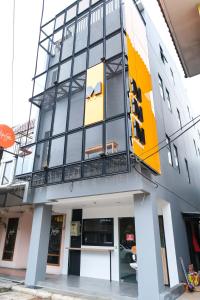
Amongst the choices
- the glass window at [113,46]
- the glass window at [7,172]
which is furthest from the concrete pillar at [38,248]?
the glass window at [113,46]

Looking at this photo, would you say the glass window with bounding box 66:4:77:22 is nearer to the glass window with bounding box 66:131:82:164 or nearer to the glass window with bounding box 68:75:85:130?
the glass window with bounding box 68:75:85:130

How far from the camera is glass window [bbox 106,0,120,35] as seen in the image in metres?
8.17

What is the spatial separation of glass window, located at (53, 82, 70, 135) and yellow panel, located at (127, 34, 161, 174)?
2.79 m

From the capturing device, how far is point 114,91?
7.54 meters

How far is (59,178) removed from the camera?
7230mm

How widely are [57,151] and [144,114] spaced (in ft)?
11.0

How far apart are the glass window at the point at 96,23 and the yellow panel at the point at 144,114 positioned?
1.77 m

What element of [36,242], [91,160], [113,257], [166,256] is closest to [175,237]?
[166,256]

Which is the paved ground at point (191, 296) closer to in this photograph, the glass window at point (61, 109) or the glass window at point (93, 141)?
the glass window at point (93, 141)

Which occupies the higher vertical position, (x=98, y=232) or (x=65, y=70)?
(x=65, y=70)

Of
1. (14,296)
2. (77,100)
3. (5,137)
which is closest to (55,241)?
(14,296)

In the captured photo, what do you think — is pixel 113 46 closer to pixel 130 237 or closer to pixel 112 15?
pixel 112 15

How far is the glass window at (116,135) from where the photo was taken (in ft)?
22.2

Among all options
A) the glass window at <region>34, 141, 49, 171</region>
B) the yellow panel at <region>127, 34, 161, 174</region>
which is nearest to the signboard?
the yellow panel at <region>127, 34, 161, 174</region>
